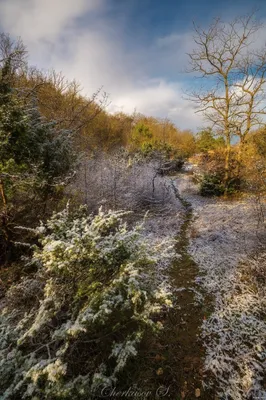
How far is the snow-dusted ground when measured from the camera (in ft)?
9.00

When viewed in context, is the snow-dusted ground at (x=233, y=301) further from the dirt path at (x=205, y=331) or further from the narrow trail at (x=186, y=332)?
the narrow trail at (x=186, y=332)

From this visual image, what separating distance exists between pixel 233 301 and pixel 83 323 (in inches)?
121

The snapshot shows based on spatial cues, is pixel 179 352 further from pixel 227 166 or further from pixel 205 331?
pixel 227 166

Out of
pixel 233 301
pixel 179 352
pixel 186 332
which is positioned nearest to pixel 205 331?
pixel 186 332

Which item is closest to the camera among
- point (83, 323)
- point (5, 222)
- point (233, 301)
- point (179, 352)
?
point (83, 323)

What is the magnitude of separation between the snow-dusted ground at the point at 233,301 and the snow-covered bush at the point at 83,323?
141cm

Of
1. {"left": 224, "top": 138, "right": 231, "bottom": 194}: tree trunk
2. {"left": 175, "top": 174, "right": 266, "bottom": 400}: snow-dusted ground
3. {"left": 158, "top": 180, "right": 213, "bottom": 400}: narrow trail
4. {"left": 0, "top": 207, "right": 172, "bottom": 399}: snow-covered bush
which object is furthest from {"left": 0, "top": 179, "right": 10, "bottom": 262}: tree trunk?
{"left": 224, "top": 138, "right": 231, "bottom": 194}: tree trunk

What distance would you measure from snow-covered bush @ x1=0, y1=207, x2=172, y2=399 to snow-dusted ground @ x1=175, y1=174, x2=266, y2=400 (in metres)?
1.41

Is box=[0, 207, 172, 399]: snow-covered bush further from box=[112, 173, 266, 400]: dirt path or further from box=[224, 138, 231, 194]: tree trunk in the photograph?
box=[224, 138, 231, 194]: tree trunk

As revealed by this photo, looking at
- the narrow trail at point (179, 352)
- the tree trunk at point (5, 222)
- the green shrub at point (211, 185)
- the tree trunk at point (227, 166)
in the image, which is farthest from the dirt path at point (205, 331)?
the green shrub at point (211, 185)

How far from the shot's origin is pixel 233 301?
3969mm

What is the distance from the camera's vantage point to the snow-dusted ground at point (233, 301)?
9.00 ft

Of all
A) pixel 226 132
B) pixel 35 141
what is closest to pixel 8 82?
pixel 35 141

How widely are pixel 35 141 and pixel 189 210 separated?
6.82m
